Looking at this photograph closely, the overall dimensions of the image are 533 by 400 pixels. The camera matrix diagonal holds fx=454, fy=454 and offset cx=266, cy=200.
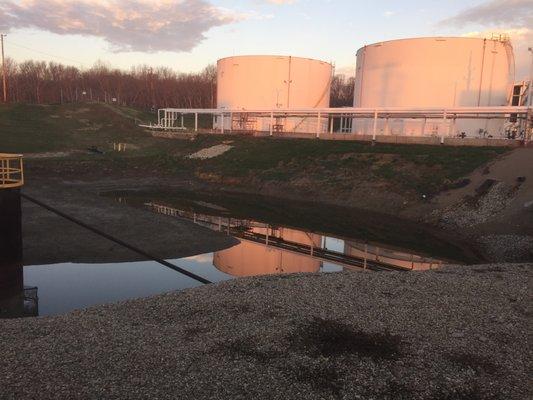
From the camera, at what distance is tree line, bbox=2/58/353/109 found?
9238cm

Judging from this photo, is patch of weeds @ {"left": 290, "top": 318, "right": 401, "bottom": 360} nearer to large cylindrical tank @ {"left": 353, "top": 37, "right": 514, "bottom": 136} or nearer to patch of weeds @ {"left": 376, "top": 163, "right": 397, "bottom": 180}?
patch of weeds @ {"left": 376, "top": 163, "right": 397, "bottom": 180}

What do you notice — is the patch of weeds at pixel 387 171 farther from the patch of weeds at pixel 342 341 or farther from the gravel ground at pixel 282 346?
the patch of weeds at pixel 342 341

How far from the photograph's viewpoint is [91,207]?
2123 cm

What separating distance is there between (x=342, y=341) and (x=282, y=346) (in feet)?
3.26

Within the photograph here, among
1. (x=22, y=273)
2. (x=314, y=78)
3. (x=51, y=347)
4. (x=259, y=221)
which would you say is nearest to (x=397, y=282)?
(x=51, y=347)

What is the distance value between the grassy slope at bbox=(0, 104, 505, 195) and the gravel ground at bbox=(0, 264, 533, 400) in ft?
50.8

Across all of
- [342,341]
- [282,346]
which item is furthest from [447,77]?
[282,346]

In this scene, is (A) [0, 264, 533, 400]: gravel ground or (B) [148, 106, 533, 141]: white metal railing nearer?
(A) [0, 264, 533, 400]: gravel ground

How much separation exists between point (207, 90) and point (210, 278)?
286 feet

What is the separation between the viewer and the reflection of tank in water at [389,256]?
14.7 metres

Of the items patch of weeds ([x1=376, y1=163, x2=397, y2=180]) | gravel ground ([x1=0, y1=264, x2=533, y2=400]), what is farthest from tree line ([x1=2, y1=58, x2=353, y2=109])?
gravel ground ([x1=0, y1=264, x2=533, y2=400])

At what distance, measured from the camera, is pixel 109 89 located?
3954 inches

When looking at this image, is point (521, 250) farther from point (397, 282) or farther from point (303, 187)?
point (303, 187)

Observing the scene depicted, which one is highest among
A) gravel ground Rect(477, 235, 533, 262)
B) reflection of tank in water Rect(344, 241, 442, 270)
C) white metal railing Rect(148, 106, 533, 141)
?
white metal railing Rect(148, 106, 533, 141)
